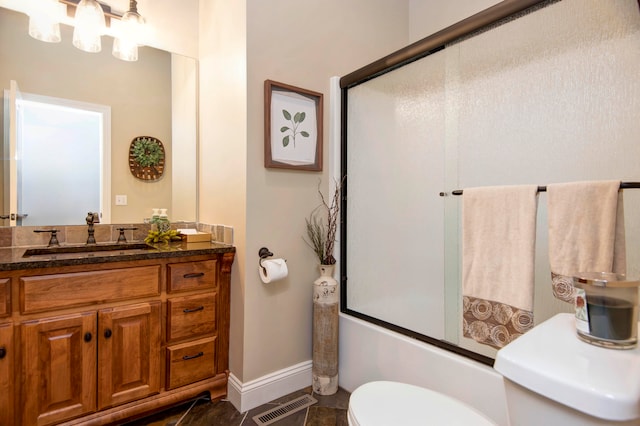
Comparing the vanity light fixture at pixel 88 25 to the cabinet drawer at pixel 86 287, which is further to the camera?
the vanity light fixture at pixel 88 25

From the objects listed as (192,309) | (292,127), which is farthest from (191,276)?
(292,127)

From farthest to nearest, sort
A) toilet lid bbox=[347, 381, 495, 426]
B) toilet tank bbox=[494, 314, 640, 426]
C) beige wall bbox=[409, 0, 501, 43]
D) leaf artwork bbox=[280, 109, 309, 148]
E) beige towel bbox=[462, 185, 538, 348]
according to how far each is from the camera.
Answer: beige wall bbox=[409, 0, 501, 43] → leaf artwork bbox=[280, 109, 309, 148] → beige towel bbox=[462, 185, 538, 348] → toilet lid bbox=[347, 381, 495, 426] → toilet tank bbox=[494, 314, 640, 426]

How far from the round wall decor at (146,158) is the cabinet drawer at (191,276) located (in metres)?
0.78

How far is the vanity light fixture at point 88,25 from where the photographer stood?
1895mm

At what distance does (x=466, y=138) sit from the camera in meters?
1.68

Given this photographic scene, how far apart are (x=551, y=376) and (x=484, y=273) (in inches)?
27.1

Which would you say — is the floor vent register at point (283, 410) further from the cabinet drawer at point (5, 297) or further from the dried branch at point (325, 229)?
the cabinet drawer at point (5, 297)

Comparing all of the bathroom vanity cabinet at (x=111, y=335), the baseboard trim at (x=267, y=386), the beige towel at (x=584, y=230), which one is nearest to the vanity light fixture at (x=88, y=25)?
the bathroom vanity cabinet at (x=111, y=335)

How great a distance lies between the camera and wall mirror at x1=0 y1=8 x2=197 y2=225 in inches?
72.1

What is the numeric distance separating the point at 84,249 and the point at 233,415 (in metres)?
1.21

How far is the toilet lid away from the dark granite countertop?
1.09 meters

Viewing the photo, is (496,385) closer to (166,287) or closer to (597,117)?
(597,117)

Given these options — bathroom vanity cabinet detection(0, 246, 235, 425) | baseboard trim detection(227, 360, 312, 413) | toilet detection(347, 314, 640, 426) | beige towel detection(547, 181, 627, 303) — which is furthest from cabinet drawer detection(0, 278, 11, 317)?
beige towel detection(547, 181, 627, 303)

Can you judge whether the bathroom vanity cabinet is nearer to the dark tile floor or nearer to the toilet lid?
the dark tile floor
